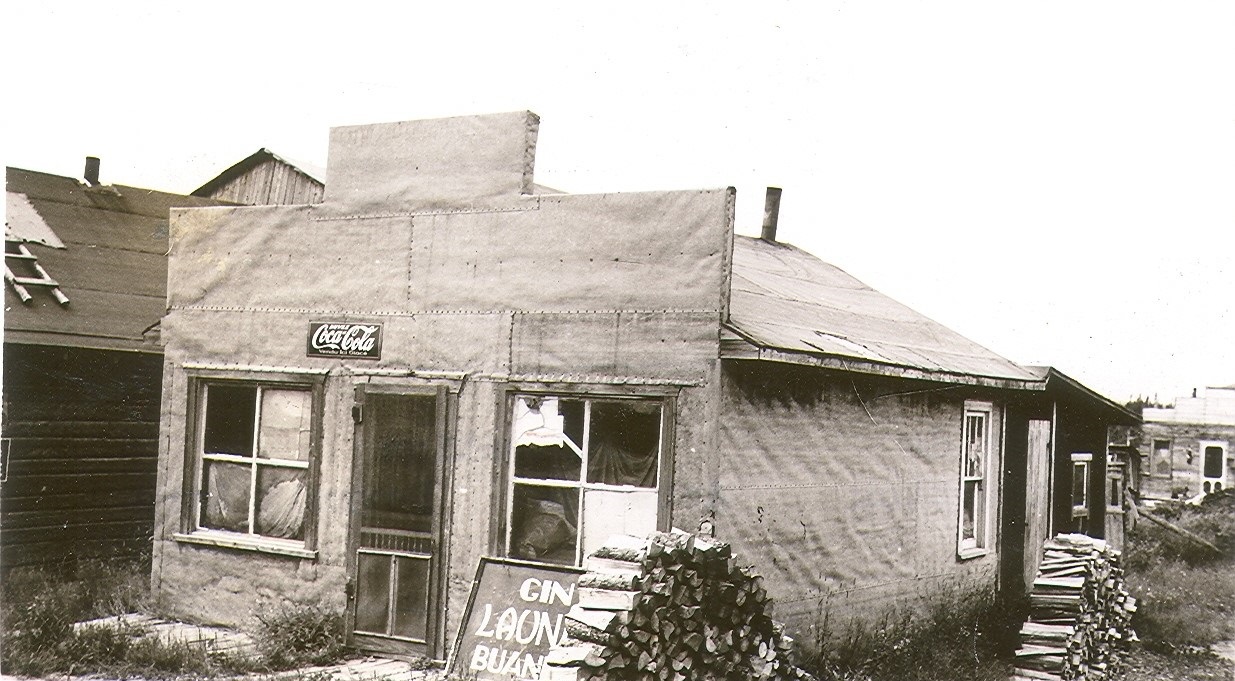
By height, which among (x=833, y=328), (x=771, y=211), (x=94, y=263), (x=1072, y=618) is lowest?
(x=1072, y=618)

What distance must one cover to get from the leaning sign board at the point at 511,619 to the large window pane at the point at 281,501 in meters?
2.31

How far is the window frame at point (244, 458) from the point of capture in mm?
10094

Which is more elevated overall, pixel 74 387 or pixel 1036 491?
pixel 74 387

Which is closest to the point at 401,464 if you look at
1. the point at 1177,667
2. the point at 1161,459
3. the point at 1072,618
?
the point at 1072,618

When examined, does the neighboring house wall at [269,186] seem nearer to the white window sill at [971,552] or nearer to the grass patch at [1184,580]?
the white window sill at [971,552]

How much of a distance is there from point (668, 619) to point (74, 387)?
922cm

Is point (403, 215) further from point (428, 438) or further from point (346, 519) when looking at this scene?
point (346, 519)

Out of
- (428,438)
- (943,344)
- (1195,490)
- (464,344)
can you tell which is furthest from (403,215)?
(1195,490)

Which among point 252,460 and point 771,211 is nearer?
point 252,460

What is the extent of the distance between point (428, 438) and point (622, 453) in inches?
74.5

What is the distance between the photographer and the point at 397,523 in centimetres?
957

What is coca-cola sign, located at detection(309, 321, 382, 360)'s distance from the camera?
32.3 ft

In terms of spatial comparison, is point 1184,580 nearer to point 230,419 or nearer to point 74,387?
point 230,419

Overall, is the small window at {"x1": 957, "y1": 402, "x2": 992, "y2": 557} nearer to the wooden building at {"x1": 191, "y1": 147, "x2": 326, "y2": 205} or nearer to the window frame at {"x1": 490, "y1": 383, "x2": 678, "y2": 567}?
the window frame at {"x1": 490, "y1": 383, "x2": 678, "y2": 567}
